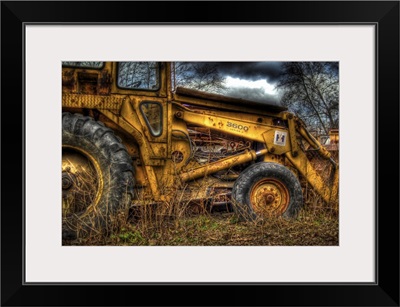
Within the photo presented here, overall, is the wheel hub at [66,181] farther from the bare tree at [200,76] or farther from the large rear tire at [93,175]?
the bare tree at [200,76]

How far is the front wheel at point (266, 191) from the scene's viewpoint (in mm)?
4762

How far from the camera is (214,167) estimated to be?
501 centimetres

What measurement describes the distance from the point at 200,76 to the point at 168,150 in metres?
0.94

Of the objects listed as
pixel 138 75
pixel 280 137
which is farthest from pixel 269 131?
pixel 138 75

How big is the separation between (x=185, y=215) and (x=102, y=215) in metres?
0.83

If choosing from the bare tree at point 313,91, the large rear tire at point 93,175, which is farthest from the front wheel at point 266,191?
the large rear tire at point 93,175

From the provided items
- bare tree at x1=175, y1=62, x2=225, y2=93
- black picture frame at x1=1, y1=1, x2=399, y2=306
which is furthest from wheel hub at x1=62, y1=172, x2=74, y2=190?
bare tree at x1=175, y1=62, x2=225, y2=93

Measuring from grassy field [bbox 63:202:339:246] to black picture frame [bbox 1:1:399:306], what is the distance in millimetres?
593

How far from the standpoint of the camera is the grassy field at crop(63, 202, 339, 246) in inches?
161

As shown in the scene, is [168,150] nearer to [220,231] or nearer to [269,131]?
[220,231]

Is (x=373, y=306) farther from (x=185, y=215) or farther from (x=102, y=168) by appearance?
(x=102, y=168)

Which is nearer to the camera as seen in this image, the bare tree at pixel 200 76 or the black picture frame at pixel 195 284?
the black picture frame at pixel 195 284

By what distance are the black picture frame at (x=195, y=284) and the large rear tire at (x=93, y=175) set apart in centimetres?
93
